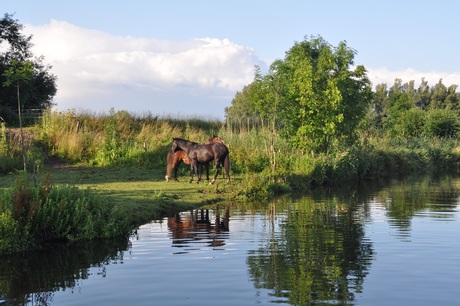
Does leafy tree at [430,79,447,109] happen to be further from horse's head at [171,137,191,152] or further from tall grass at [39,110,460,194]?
horse's head at [171,137,191,152]

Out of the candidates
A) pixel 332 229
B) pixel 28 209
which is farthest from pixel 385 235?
pixel 28 209

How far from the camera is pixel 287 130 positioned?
3412 centimetres

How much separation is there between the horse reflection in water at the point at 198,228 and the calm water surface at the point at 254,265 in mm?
26

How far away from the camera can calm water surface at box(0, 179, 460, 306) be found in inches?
381

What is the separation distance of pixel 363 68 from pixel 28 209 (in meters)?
25.7

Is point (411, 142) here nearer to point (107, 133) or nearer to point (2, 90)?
point (107, 133)

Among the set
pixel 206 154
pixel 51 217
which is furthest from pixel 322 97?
pixel 51 217

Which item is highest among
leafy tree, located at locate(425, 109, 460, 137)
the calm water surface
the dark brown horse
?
leafy tree, located at locate(425, 109, 460, 137)

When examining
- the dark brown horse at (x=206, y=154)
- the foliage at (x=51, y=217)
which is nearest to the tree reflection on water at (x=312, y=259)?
the foliage at (x=51, y=217)

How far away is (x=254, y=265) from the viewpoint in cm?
1157

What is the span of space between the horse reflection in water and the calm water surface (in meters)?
0.03

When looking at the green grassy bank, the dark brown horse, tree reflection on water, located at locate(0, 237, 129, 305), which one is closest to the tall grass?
the green grassy bank

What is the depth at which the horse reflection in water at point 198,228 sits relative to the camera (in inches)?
564

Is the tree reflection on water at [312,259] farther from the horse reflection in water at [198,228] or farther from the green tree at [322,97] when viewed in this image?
the green tree at [322,97]
